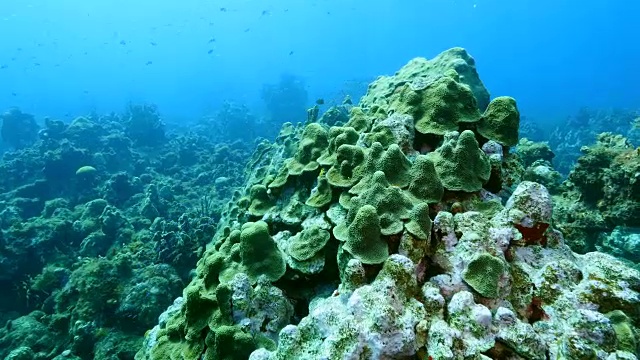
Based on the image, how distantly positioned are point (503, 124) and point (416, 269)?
289 cm

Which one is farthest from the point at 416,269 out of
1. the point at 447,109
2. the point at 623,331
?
the point at 447,109

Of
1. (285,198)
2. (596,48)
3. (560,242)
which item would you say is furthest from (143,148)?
(596,48)

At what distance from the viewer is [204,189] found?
1820 cm

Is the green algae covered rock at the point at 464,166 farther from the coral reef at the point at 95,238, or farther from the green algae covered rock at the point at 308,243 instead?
the coral reef at the point at 95,238

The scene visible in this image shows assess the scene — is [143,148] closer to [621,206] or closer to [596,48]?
[621,206]

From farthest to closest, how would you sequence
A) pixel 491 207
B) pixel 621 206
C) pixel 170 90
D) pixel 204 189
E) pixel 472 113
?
1. pixel 170 90
2. pixel 204 189
3. pixel 621 206
4. pixel 472 113
5. pixel 491 207

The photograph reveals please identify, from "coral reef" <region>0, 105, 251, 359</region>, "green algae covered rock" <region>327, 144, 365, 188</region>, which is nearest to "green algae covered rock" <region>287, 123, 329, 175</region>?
"green algae covered rock" <region>327, 144, 365, 188</region>

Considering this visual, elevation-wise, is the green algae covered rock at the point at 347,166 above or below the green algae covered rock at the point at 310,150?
below

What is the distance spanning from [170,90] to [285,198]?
151 m

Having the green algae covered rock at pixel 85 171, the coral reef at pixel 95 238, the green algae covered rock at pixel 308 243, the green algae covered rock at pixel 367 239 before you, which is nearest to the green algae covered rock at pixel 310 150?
the green algae covered rock at pixel 308 243

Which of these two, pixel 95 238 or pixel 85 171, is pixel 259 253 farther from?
pixel 85 171

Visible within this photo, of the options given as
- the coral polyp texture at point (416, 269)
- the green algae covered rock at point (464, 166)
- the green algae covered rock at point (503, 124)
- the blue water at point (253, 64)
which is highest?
the blue water at point (253, 64)

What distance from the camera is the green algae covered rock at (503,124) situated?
17.7 ft

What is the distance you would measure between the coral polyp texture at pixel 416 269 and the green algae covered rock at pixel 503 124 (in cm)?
2
